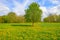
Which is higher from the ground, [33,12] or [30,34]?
[33,12]

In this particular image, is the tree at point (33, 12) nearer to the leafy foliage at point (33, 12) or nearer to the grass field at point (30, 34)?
the leafy foliage at point (33, 12)

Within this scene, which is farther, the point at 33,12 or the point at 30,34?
the point at 33,12

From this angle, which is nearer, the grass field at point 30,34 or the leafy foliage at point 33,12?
the grass field at point 30,34

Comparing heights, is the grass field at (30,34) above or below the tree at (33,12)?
below

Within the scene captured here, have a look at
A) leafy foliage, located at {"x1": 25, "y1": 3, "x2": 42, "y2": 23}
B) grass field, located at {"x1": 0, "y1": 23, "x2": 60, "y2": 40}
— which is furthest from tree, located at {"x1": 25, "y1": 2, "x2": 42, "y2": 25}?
grass field, located at {"x1": 0, "y1": 23, "x2": 60, "y2": 40}

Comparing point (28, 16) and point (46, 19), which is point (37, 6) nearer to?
point (28, 16)

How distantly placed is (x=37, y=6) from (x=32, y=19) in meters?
5.69

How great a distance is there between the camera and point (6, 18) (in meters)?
93.1

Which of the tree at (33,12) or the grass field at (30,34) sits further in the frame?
the tree at (33,12)

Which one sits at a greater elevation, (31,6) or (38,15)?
(31,6)

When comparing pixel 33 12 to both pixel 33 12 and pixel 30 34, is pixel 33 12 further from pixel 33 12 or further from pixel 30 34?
pixel 30 34

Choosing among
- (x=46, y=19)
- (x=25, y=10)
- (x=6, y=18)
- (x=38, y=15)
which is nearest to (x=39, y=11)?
(x=38, y=15)

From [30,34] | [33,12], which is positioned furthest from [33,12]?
[30,34]

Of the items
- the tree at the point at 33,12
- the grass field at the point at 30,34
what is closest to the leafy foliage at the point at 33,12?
the tree at the point at 33,12
